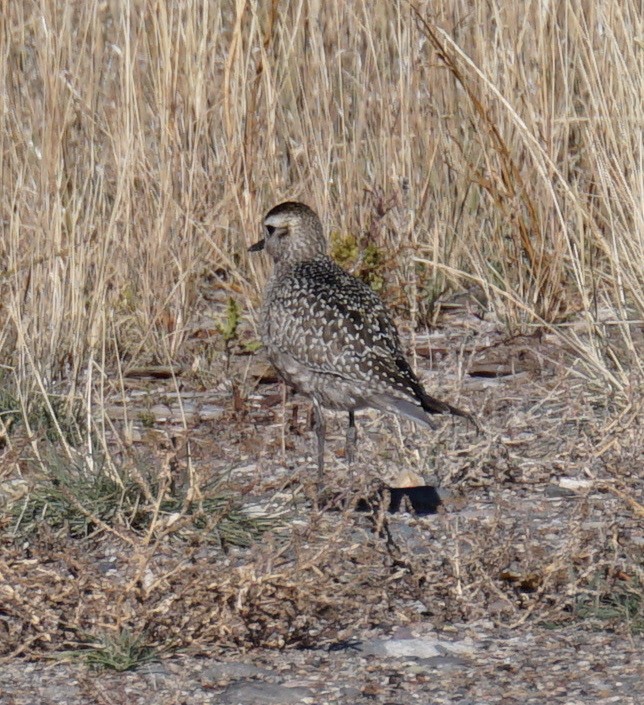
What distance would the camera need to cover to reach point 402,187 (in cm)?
760

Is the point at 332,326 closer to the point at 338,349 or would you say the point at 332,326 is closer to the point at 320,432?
the point at 338,349

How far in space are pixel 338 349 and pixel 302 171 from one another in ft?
7.63

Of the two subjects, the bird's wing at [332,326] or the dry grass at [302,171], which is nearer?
the bird's wing at [332,326]

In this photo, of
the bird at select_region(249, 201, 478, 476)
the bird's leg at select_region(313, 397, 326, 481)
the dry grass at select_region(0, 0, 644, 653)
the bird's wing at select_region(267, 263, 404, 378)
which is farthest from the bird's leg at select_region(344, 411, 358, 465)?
the dry grass at select_region(0, 0, 644, 653)

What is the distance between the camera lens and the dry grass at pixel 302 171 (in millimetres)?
6141

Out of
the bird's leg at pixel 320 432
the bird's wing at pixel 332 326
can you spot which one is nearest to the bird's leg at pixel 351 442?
the bird's leg at pixel 320 432

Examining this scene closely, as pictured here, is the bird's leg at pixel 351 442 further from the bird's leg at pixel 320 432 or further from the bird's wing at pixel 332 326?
the bird's wing at pixel 332 326

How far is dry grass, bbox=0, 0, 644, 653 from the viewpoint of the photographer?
614 centimetres

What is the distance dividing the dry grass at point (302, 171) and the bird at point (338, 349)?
40cm

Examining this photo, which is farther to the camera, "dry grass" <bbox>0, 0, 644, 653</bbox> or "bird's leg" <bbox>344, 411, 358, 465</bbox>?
"dry grass" <bbox>0, 0, 644, 653</bbox>

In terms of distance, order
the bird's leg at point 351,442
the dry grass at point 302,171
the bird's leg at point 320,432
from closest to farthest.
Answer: the bird's leg at point 320,432
the bird's leg at point 351,442
the dry grass at point 302,171

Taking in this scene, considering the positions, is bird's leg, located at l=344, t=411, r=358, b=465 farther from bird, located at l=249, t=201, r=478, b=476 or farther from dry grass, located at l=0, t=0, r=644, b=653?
dry grass, located at l=0, t=0, r=644, b=653

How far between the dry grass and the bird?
40 cm

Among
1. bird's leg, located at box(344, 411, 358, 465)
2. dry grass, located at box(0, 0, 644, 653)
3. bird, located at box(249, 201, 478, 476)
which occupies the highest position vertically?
dry grass, located at box(0, 0, 644, 653)
